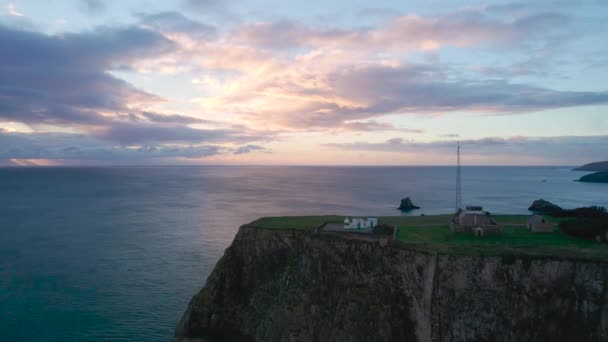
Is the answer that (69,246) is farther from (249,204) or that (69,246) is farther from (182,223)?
(249,204)

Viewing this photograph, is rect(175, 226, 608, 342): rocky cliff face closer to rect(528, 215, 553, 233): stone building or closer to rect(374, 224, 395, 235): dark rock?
rect(374, 224, 395, 235): dark rock

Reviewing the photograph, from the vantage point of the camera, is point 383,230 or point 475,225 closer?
point 383,230

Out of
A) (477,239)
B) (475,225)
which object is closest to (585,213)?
(475,225)

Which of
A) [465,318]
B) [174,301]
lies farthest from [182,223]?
[465,318]

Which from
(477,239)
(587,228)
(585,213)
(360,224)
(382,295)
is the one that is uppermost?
(585,213)

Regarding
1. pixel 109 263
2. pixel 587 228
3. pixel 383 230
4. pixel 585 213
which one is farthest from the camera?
pixel 109 263

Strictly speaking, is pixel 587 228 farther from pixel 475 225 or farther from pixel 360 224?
pixel 360 224
